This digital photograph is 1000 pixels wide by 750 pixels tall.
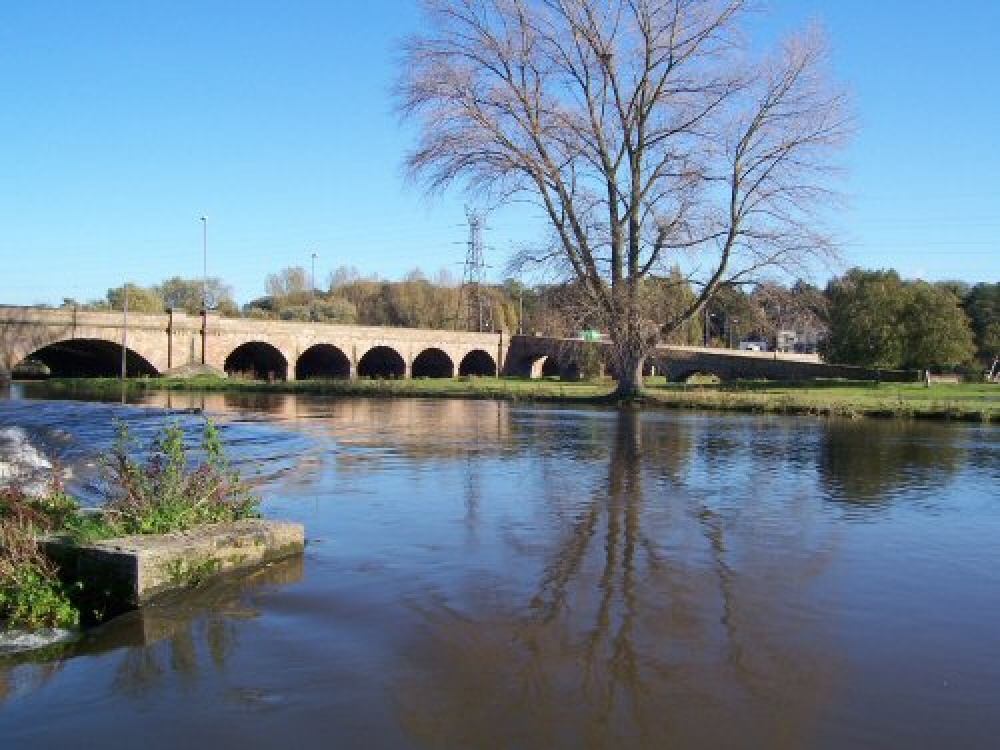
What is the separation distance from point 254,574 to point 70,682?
8.33ft

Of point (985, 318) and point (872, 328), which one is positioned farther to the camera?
point (985, 318)

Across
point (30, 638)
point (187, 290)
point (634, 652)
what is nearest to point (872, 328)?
point (634, 652)

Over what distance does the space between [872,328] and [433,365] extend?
4115cm

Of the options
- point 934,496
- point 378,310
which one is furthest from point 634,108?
point 378,310

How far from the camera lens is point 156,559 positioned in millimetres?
7180

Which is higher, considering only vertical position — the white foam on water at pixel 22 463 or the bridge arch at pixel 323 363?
the bridge arch at pixel 323 363

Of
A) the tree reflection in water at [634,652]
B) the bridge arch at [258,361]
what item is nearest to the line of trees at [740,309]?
the bridge arch at [258,361]

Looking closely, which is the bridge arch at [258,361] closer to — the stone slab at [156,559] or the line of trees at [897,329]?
the line of trees at [897,329]

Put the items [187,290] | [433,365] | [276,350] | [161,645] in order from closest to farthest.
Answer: [161,645]
[276,350]
[433,365]
[187,290]

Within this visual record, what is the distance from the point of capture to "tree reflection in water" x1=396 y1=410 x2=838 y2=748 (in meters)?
5.05

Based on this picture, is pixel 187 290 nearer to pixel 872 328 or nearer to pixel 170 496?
pixel 872 328

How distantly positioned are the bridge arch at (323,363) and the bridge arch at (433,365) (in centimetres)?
769

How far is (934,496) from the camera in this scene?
44.8 feet

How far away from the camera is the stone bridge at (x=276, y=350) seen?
170ft
